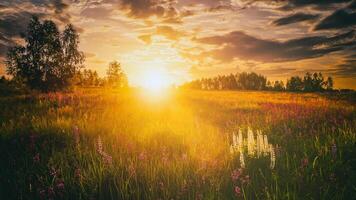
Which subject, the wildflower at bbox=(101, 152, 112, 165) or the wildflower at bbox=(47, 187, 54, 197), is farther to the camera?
the wildflower at bbox=(101, 152, 112, 165)

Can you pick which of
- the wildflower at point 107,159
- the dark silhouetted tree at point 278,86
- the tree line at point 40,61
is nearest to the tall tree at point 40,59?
the tree line at point 40,61

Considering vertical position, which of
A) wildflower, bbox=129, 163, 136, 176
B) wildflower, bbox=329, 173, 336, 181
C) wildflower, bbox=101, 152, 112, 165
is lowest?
wildflower, bbox=329, 173, 336, 181

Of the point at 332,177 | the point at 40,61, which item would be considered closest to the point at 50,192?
the point at 332,177

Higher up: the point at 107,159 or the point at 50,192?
the point at 107,159

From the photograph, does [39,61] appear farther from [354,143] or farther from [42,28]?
[354,143]

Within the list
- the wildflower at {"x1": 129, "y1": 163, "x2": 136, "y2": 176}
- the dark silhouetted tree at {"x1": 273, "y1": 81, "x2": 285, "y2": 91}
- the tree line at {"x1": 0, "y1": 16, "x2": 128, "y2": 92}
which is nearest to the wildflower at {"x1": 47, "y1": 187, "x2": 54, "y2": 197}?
the wildflower at {"x1": 129, "y1": 163, "x2": 136, "y2": 176}

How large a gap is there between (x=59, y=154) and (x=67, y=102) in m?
8.35

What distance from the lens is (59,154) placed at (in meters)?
3.83

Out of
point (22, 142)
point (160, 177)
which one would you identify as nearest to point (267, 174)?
point (160, 177)

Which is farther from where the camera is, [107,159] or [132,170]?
[107,159]

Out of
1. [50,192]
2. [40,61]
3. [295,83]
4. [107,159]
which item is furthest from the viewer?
[295,83]

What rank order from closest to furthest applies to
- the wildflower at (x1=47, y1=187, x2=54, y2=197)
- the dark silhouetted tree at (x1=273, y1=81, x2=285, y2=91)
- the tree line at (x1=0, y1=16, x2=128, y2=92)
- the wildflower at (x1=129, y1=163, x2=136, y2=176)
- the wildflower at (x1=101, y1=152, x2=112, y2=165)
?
the wildflower at (x1=47, y1=187, x2=54, y2=197), the wildflower at (x1=129, y1=163, x2=136, y2=176), the wildflower at (x1=101, y1=152, x2=112, y2=165), the tree line at (x1=0, y1=16, x2=128, y2=92), the dark silhouetted tree at (x1=273, y1=81, x2=285, y2=91)

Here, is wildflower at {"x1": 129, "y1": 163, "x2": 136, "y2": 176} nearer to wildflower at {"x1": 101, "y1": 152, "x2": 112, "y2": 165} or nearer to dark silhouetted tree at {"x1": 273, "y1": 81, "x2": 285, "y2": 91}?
wildflower at {"x1": 101, "y1": 152, "x2": 112, "y2": 165}

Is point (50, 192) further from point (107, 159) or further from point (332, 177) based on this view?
point (332, 177)
